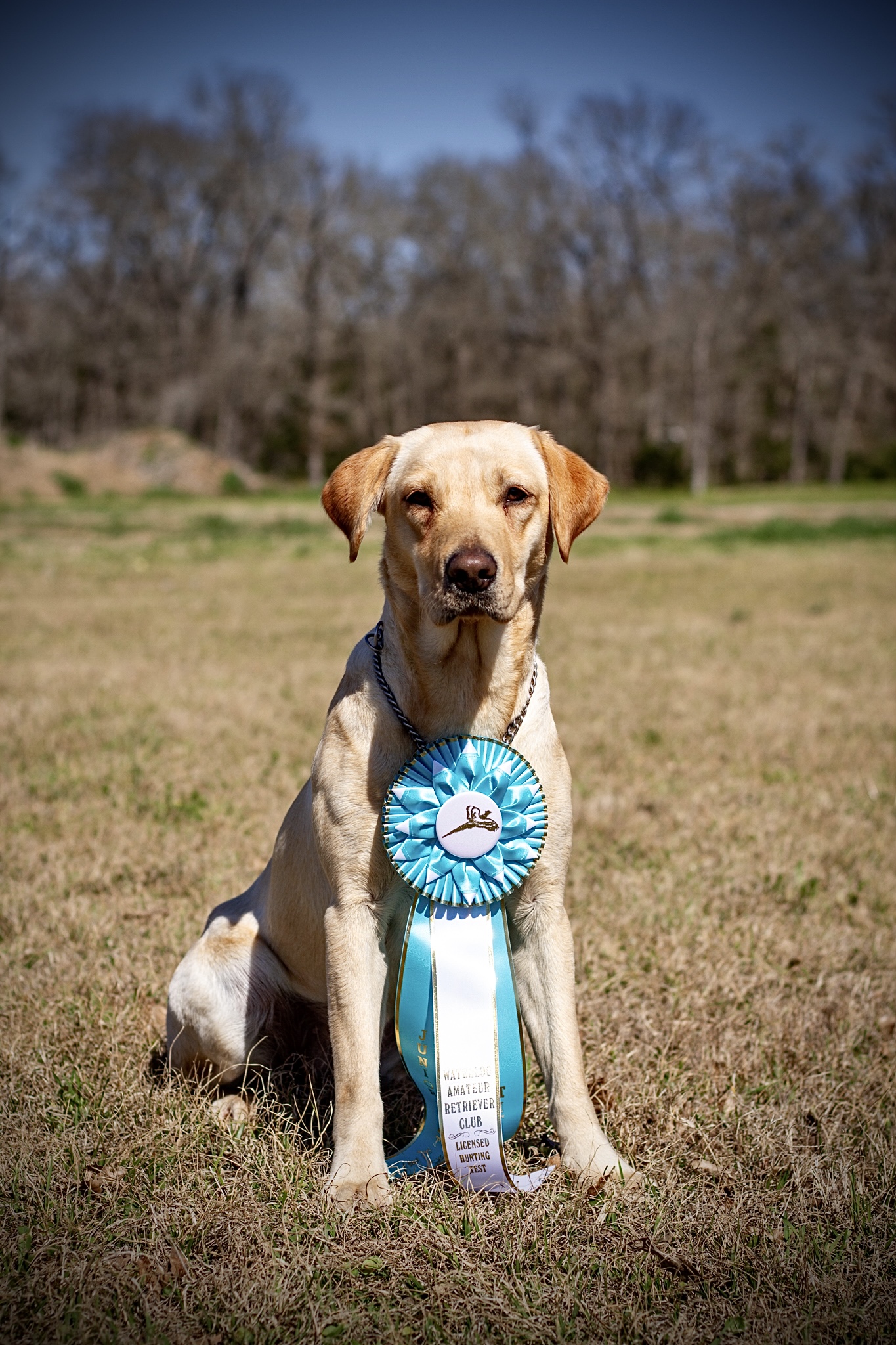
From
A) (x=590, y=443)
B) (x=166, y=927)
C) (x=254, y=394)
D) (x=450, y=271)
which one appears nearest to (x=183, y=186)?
(x=254, y=394)

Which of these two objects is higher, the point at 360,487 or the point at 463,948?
the point at 360,487

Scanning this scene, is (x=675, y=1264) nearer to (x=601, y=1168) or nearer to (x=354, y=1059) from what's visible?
(x=601, y=1168)

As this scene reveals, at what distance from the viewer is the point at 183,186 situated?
35.5 m

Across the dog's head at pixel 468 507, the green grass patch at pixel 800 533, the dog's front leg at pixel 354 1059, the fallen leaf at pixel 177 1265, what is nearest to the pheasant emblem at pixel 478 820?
the dog's front leg at pixel 354 1059

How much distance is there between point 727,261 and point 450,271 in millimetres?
10456

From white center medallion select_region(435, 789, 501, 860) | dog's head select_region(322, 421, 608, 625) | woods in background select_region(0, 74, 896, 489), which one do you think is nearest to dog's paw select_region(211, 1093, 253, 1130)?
white center medallion select_region(435, 789, 501, 860)

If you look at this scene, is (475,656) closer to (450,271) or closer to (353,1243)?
(353,1243)

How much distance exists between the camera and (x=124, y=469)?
1140 inches

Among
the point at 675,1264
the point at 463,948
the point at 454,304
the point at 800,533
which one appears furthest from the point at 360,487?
the point at 454,304

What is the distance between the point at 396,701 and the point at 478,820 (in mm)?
372

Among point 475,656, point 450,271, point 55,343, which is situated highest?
point 450,271

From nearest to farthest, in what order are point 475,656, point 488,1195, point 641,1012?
point 488,1195 → point 475,656 → point 641,1012

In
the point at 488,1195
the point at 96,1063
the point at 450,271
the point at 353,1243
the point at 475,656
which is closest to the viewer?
the point at 353,1243

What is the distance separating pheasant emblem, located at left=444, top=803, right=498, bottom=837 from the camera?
2.45 meters
